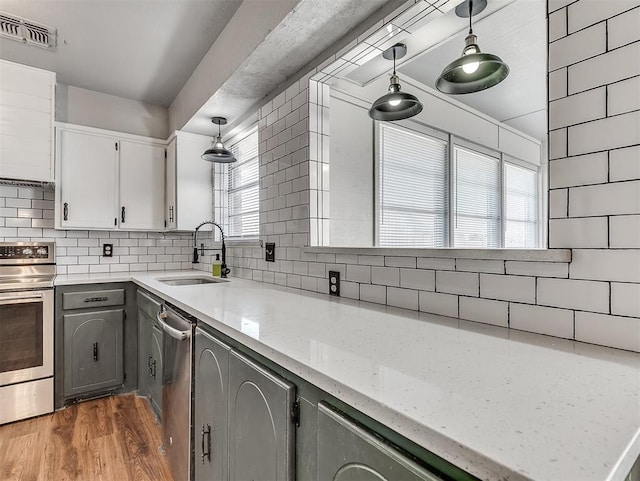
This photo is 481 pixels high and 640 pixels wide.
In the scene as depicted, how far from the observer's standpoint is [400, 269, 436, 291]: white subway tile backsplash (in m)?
1.31

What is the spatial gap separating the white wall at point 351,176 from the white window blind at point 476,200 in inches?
52.6

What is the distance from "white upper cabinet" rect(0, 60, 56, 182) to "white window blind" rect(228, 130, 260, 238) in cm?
136

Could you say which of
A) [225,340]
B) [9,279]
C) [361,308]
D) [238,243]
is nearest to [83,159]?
[9,279]

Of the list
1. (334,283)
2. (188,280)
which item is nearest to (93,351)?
(188,280)

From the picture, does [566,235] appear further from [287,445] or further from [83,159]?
[83,159]

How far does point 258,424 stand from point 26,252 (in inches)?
110

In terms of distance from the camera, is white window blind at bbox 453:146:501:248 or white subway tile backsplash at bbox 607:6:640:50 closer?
white subway tile backsplash at bbox 607:6:640:50

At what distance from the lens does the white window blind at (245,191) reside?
2840mm

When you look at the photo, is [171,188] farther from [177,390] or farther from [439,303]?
[439,303]

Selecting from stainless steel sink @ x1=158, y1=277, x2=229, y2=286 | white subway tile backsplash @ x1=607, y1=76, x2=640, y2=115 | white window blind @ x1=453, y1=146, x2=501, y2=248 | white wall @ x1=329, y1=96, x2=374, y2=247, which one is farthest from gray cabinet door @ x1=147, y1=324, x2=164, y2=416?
white window blind @ x1=453, y1=146, x2=501, y2=248

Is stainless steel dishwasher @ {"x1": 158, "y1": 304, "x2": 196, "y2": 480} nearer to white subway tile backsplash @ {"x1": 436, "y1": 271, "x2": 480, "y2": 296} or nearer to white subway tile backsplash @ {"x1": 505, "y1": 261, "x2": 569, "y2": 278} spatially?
white subway tile backsplash @ {"x1": 436, "y1": 271, "x2": 480, "y2": 296}

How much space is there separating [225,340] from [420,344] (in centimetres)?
70

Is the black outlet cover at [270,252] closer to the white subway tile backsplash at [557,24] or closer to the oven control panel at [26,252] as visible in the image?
the white subway tile backsplash at [557,24]

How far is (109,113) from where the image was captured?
3156 mm
